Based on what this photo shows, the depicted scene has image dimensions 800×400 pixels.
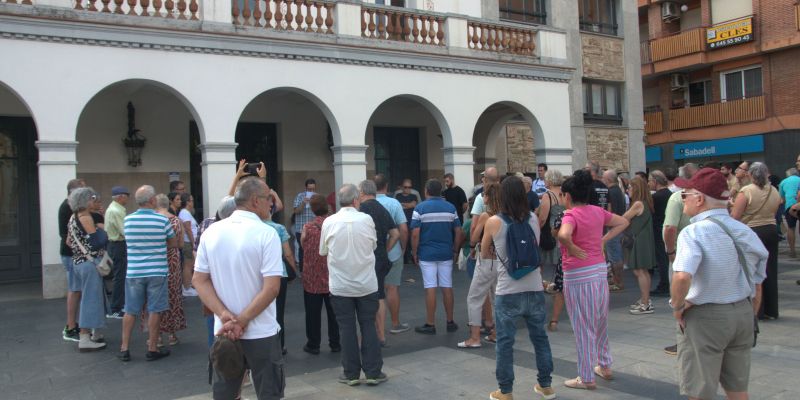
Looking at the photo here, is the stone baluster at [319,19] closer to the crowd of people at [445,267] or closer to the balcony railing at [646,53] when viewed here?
the crowd of people at [445,267]

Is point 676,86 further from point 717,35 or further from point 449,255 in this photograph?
point 449,255

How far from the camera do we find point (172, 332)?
7477 mm

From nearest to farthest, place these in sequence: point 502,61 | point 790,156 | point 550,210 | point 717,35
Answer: point 550,210, point 502,61, point 790,156, point 717,35

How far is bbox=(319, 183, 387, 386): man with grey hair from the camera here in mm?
5805

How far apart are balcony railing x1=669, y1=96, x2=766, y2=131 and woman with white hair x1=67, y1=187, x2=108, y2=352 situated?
26105 mm

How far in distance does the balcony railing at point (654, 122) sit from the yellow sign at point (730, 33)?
3.86 meters

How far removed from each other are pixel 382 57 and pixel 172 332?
25.5 feet

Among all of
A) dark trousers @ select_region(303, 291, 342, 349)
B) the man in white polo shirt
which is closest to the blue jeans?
the man in white polo shirt

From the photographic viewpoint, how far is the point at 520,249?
17.1 ft

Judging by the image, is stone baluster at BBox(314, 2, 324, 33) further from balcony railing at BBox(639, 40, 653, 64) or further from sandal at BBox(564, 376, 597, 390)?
balcony railing at BBox(639, 40, 653, 64)

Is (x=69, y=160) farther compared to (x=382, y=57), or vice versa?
(x=382, y=57)

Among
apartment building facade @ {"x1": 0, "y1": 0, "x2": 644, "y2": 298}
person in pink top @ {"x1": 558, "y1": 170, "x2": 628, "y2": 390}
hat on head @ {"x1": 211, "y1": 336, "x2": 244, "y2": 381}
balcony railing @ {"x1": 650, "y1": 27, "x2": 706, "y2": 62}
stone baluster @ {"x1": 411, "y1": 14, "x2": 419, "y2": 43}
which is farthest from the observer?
balcony railing @ {"x1": 650, "y1": 27, "x2": 706, "y2": 62}

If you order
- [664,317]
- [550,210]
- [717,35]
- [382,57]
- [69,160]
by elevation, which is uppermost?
[717,35]

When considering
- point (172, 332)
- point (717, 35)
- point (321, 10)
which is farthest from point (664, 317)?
point (717, 35)
